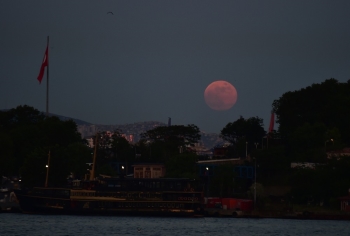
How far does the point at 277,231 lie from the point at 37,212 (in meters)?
25.8

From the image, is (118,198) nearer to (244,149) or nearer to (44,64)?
(44,64)

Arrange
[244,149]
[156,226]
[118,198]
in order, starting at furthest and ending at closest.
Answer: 1. [244,149]
2. [118,198]
3. [156,226]

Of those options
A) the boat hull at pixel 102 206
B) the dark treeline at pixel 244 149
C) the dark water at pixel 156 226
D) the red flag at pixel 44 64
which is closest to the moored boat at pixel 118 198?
the boat hull at pixel 102 206

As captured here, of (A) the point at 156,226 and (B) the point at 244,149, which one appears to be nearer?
(A) the point at 156,226

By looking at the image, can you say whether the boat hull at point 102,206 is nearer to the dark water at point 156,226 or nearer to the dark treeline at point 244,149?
the dark water at point 156,226

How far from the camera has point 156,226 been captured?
70.4 metres

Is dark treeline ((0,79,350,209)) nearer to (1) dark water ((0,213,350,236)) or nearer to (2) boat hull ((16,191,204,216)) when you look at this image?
(2) boat hull ((16,191,204,216))

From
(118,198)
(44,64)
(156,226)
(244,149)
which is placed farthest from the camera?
(244,149)

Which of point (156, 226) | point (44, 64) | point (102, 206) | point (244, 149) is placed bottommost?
point (156, 226)

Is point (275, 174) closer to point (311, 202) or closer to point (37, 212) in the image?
point (311, 202)

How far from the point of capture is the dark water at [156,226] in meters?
64.6

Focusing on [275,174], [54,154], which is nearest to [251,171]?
[275,174]

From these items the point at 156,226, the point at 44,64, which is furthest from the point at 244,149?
the point at 156,226

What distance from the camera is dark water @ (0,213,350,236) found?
64625mm
